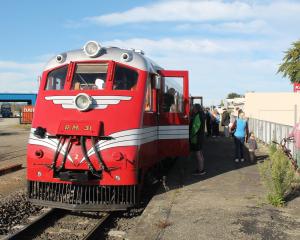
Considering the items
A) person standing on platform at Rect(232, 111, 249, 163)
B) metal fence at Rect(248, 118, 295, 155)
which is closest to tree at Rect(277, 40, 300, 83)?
metal fence at Rect(248, 118, 295, 155)

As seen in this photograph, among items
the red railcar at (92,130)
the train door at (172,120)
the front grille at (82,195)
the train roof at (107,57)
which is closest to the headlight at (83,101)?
the red railcar at (92,130)

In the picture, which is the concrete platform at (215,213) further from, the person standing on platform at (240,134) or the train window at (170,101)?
the person standing on platform at (240,134)

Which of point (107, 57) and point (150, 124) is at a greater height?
point (107, 57)

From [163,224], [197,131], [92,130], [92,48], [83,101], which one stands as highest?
Answer: [92,48]

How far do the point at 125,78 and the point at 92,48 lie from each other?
86cm

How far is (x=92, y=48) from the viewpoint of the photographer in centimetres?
915

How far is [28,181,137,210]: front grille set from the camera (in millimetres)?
8156

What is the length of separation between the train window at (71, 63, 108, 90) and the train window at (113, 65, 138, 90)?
0.23 meters

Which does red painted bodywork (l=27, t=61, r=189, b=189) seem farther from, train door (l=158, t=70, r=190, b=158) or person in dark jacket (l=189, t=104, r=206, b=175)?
person in dark jacket (l=189, t=104, r=206, b=175)

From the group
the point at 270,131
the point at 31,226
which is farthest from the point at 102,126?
the point at 270,131

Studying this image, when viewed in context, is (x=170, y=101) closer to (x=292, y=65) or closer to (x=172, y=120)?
(x=172, y=120)

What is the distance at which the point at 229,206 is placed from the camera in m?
8.32

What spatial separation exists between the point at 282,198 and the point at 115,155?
305cm

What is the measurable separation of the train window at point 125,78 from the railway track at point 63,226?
237 cm
